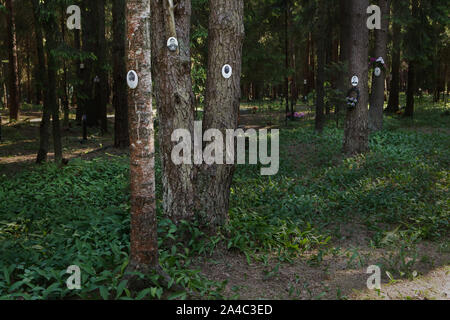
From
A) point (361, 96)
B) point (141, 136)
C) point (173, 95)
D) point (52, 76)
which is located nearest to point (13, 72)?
point (52, 76)

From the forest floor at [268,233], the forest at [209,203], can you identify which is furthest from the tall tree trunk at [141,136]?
the forest floor at [268,233]

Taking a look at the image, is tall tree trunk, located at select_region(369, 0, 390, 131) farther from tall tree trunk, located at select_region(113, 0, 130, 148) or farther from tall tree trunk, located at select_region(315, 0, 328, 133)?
tall tree trunk, located at select_region(113, 0, 130, 148)

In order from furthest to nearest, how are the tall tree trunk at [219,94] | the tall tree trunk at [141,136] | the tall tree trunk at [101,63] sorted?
the tall tree trunk at [101,63] < the tall tree trunk at [219,94] < the tall tree trunk at [141,136]

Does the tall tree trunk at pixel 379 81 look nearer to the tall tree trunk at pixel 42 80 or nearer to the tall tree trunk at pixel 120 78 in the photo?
the tall tree trunk at pixel 120 78

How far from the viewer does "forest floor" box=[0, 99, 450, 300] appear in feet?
14.8

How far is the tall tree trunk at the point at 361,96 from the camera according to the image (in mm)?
11219

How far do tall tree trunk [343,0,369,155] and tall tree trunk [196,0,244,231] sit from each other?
6.41 m

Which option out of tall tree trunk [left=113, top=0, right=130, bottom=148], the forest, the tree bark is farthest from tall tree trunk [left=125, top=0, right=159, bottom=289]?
the tree bark

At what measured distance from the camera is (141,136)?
12.7 ft

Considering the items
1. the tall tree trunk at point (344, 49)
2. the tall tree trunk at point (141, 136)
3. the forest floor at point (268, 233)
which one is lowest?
the forest floor at point (268, 233)

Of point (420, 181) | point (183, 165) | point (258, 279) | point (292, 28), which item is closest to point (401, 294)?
point (258, 279)

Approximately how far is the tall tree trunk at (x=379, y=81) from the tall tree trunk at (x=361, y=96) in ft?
13.0

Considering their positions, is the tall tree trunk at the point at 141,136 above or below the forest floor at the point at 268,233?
above
